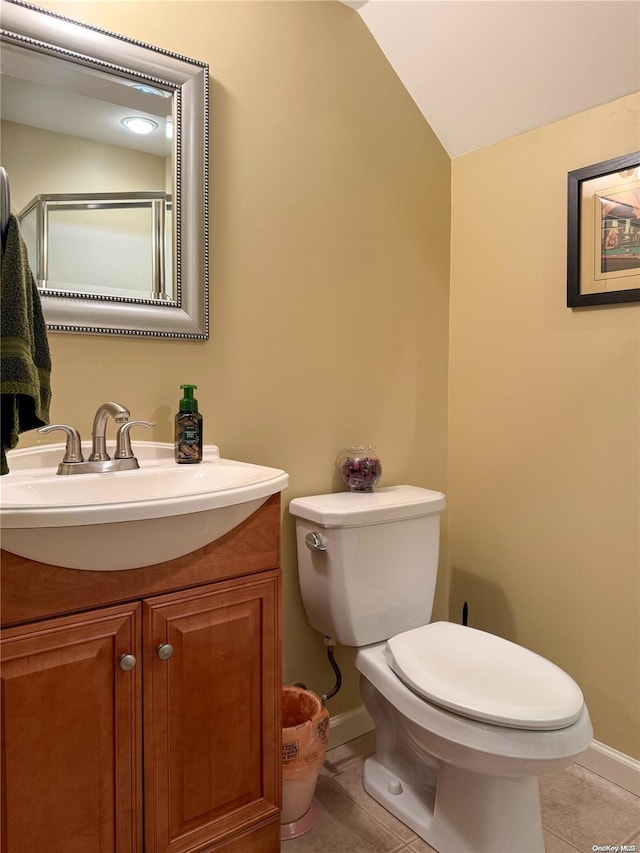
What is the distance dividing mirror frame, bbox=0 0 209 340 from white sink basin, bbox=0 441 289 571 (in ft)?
1.01

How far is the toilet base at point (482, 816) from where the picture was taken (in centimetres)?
137

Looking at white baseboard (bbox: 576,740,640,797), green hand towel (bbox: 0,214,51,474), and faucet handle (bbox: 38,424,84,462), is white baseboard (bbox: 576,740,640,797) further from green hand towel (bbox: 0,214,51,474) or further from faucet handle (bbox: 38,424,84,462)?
green hand towel (bbox: 0,214,51,474)

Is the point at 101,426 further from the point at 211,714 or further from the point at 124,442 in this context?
the point at 211,714

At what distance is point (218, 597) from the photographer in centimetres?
119

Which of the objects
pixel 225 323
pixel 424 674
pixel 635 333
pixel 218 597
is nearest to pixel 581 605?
pixel 424 674

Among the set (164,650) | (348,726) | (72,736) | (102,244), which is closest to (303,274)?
(102,244)

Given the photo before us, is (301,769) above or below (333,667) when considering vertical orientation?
below

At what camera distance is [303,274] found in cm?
176

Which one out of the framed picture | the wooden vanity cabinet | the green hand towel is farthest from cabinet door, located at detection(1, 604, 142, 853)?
the framed picture

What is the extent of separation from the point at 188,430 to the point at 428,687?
2.61 ft

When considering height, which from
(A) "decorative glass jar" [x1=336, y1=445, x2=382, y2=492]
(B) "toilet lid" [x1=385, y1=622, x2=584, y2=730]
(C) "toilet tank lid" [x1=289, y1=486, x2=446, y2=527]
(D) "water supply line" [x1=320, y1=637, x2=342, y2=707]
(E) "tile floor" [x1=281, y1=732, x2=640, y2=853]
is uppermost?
(A) "decorative glass jar" [x1=336, y1=445, x2=382, y2=492]

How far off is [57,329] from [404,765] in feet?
4.70

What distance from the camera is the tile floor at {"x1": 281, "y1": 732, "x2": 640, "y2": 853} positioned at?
4.81ft

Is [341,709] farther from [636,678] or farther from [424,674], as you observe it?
[636,678]
